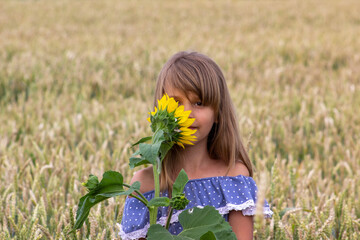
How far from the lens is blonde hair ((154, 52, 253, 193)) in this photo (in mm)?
1490

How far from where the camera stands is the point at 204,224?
3.71 feet

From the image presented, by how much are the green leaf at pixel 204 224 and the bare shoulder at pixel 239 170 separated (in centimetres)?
43

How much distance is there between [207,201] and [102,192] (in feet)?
1.52

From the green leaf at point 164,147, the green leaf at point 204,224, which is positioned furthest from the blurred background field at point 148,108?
the green leaf at point 164,147

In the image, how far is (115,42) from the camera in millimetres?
6820

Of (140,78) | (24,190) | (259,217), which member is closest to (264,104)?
(140,78)

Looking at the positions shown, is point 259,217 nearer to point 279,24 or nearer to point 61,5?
point 279,24

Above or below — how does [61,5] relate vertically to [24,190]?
above

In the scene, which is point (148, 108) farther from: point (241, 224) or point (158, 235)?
point (241, 224)

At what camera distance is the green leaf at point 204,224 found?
44.0 inches

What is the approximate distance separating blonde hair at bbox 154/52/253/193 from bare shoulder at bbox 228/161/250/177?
0.06 feet

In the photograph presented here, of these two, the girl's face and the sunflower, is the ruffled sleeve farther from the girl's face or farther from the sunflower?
the sunflower

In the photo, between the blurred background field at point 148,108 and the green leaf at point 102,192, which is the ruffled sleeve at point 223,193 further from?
the green leaf at point 102,192

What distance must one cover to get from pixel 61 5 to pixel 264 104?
10.2 metres
